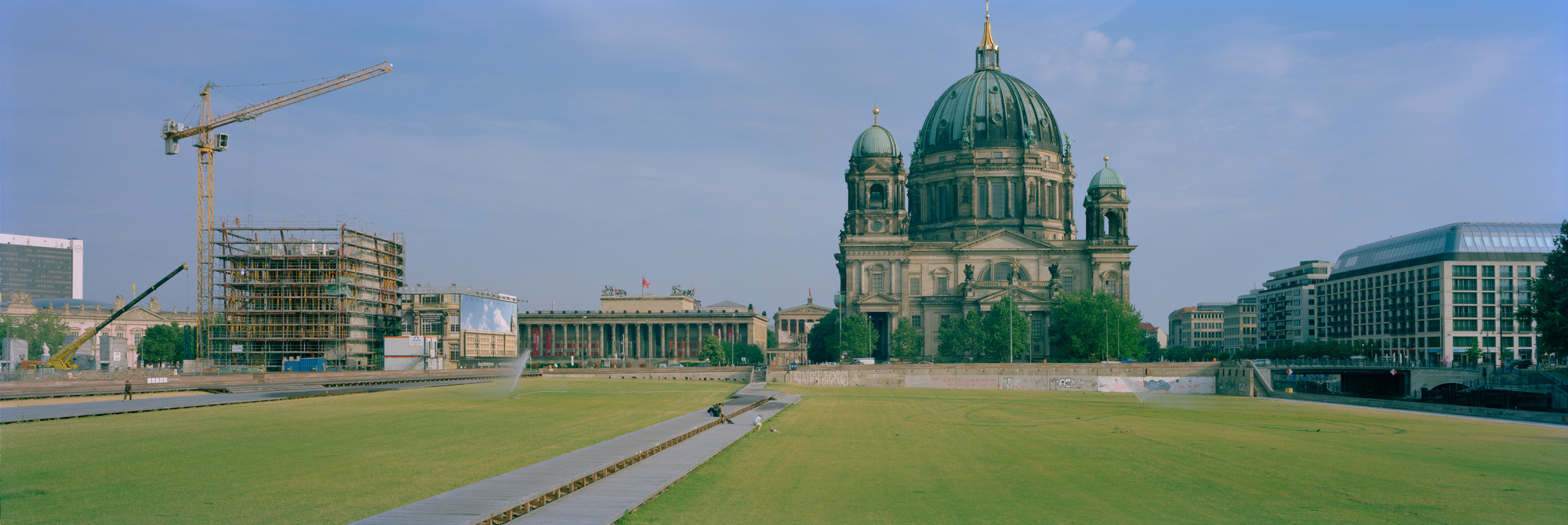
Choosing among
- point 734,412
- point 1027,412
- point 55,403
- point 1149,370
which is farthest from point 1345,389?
point 55,403

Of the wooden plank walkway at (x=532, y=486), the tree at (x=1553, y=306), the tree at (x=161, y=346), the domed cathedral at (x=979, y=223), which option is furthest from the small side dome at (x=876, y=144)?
the wooden plank walkway at (x=532, y=486)

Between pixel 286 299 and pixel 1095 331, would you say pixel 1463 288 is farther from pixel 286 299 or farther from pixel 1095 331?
pixel 286 299

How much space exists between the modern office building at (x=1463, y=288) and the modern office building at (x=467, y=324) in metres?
131

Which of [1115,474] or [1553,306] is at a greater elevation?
[1553,306]

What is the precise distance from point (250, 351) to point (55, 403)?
83146mm

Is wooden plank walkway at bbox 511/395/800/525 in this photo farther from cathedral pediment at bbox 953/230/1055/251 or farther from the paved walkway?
cathedral pediment at bbox 953/230/1055/251

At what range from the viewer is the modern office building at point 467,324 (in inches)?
6412

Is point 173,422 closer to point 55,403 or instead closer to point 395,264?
point 55,403

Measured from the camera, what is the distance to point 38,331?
16300 cm

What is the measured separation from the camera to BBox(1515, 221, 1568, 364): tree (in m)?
82.6

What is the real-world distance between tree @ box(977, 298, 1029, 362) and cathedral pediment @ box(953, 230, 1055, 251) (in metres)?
13.0

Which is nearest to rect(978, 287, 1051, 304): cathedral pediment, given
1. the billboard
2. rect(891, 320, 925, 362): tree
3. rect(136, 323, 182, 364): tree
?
rect(891, 320, 925, 362): tree

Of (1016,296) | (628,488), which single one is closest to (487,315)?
(1016,296)

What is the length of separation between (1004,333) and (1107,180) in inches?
1497
